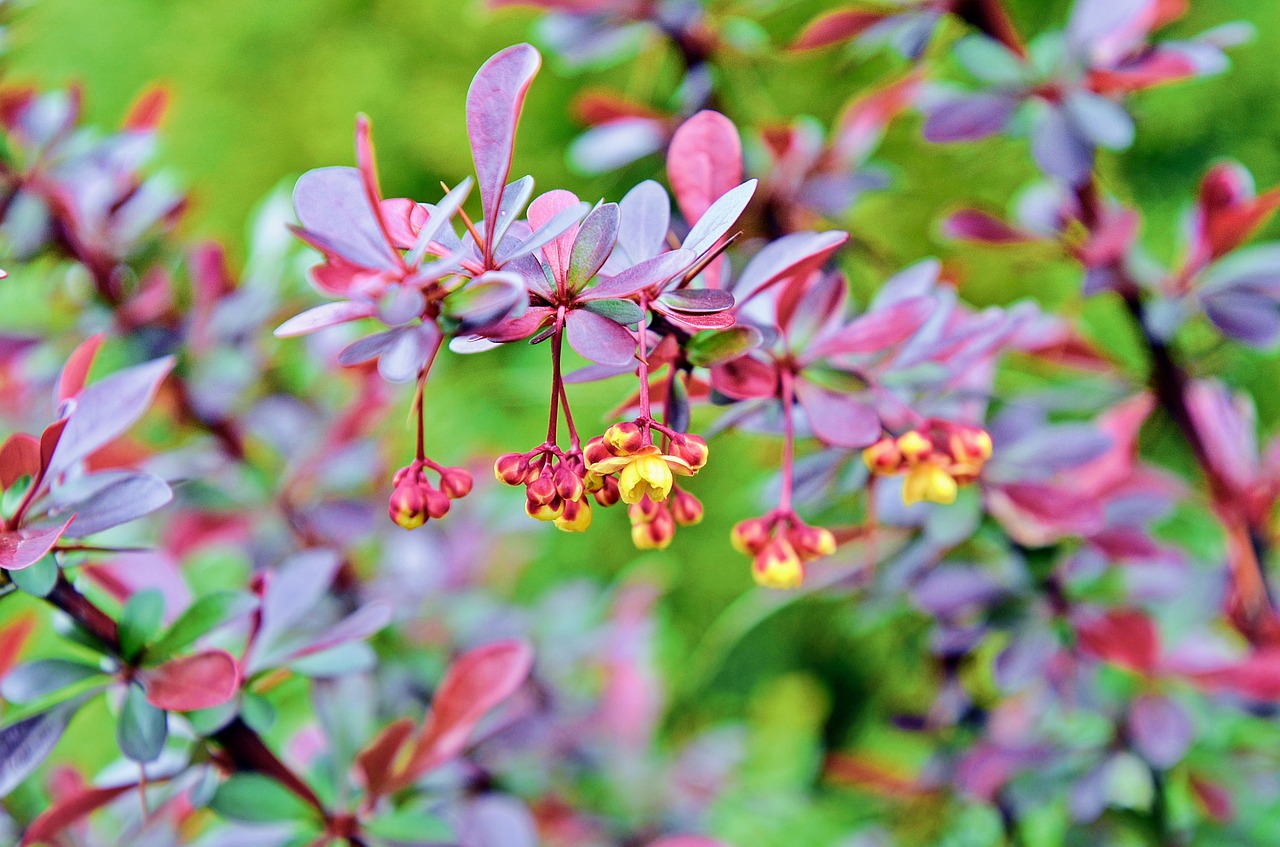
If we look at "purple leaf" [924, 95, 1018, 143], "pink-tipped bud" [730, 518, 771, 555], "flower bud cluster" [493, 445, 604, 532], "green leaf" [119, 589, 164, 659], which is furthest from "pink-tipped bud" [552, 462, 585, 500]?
"purple leaf" [924, 95, 1018, 143]

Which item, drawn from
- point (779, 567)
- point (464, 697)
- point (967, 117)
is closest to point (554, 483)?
point (779, 567)

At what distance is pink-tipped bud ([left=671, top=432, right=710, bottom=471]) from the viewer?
0.34 metres

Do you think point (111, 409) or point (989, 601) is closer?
point (111, 409)

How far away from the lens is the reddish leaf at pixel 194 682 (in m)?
0.39

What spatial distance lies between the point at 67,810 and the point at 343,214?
30 cm

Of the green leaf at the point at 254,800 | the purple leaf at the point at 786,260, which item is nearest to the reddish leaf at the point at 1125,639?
the purple leaf at the point at 786,260

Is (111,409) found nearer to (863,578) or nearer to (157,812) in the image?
(157,812)

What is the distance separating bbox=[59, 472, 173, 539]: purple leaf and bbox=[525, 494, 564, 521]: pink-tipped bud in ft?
0.51

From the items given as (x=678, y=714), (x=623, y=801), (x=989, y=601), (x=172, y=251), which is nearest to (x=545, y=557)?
(x=678, y=714)

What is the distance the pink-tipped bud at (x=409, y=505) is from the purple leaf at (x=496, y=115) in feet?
0.30

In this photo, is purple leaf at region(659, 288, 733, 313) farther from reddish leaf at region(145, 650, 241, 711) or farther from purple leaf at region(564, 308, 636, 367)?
reddish leaf at region(145, 650, 241, 711)

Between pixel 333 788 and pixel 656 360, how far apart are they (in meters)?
0.30

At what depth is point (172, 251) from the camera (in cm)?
76

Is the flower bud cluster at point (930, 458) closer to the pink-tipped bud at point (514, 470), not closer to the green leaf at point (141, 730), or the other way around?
the pink-tipped bud at point (514, 470)
